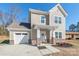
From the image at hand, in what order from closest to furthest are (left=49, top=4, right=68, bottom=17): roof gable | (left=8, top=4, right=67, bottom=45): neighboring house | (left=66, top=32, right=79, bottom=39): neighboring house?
(left=49, top=4, right=68, bottom=17): roof gable
(left=66, top=32, right=79, bottom=39): neighboring house
(left=8, top=4, right=67, bottom=45): neighboring house

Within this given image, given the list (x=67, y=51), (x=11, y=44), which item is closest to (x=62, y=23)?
(x=67, y=51)

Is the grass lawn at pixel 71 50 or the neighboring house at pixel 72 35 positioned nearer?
the grass lawn at pixel 71 50

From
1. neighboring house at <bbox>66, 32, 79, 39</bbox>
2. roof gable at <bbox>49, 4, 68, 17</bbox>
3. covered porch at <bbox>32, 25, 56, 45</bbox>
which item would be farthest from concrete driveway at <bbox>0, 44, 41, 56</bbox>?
roof gable at <bbox>49, 4, 68, 17</bbox>

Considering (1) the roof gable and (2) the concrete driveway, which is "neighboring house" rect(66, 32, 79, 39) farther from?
(2) the concrete driveway

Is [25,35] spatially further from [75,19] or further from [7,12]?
[75,19]

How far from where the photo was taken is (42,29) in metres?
7.69

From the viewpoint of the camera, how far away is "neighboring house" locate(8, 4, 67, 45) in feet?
25.1

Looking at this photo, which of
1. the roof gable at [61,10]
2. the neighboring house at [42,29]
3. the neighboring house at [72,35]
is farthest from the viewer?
the neighboring house at [42,29]

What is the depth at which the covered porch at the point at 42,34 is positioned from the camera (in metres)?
7.70

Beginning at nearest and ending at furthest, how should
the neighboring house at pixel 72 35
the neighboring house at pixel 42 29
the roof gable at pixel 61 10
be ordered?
the roof gable at pixel 61 10, the neighboring house at pixel 72 35, the neighboring house at pixel 42 29

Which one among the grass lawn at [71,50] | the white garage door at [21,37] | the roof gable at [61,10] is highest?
the roof gable at [61,10]

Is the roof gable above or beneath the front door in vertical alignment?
above

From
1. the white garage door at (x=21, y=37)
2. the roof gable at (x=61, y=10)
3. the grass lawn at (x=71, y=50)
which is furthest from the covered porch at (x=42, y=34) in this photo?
the roof gable at (x=61, y=10)

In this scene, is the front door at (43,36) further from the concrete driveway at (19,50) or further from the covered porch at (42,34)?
the concrete driveway at (19,50)
